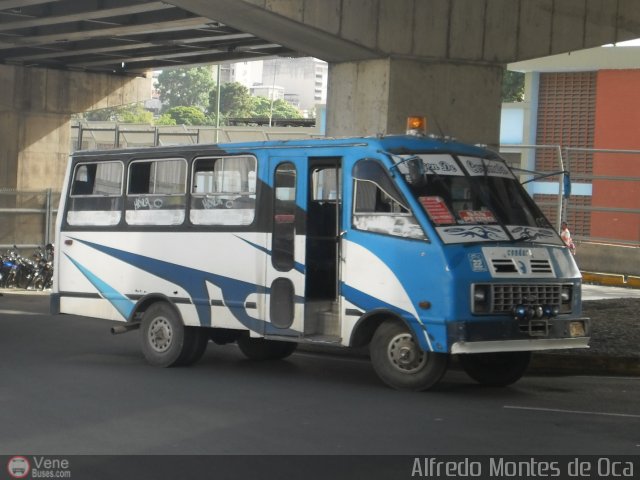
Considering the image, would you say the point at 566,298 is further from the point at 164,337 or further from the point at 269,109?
the point at 269,109

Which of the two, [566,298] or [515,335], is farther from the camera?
[566,298]

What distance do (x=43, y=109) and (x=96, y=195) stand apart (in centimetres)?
2603

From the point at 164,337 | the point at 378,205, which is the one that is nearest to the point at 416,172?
the point at 378,205

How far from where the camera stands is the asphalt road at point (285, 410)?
31.0 ft

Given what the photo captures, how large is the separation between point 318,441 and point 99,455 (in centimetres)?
175

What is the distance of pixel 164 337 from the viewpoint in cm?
1460

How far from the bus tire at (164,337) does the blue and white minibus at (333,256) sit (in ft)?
0.06

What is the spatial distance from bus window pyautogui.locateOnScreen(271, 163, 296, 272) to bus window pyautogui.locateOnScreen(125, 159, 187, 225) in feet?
4.96

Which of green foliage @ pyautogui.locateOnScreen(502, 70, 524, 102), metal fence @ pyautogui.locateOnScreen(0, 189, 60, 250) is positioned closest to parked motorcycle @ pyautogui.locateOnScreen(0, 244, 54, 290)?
metal fence @ pyautogui.locateOnScreen(0, 189, 60, 250)

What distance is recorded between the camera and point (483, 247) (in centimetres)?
1221

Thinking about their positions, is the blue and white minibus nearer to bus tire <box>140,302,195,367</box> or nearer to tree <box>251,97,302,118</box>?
bus tire <box>140,302,195,367</box>

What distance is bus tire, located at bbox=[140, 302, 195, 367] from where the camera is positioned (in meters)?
14.4

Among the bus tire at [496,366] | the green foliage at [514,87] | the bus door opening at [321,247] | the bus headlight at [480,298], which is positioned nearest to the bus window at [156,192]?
the bus door opening at [321,247]

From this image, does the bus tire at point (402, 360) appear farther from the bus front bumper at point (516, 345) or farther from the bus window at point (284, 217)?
the bus window at point (284, 217)
